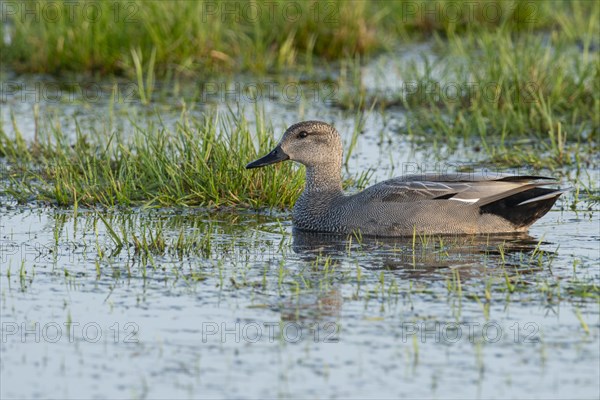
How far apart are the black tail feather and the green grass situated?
179 inches

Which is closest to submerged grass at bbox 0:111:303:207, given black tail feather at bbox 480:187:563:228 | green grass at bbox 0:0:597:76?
black tail feather at bbox 480:187:563:228

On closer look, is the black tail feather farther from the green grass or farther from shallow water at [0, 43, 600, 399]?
the green grass

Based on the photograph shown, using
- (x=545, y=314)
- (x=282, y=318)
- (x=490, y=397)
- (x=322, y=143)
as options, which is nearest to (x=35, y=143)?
(x=322, y=143)

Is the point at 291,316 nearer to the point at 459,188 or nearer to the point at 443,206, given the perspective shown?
the point at 443,206

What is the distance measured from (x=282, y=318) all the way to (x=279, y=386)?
850 millimetres

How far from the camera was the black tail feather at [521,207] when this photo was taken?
25.3 feet

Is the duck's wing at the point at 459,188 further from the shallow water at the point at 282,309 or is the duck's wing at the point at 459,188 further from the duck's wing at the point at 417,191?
the shallow water at the point at 282,309

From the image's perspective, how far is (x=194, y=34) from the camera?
41.3ft

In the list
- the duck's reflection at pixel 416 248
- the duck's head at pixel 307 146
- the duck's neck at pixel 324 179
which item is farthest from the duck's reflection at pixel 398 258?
the duck's head at pixel 307 146

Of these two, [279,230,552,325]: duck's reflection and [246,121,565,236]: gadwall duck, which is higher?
[246,121,565,236]: gadwall duck

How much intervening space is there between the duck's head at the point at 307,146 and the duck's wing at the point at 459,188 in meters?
0.52

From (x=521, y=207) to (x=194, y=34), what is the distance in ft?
18.7

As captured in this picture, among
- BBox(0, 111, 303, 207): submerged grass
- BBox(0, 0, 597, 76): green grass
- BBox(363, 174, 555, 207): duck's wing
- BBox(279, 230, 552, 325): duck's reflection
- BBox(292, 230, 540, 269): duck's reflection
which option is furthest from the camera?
BBox(0, 0, 597, 76): green grass

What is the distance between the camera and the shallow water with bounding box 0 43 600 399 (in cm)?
508
